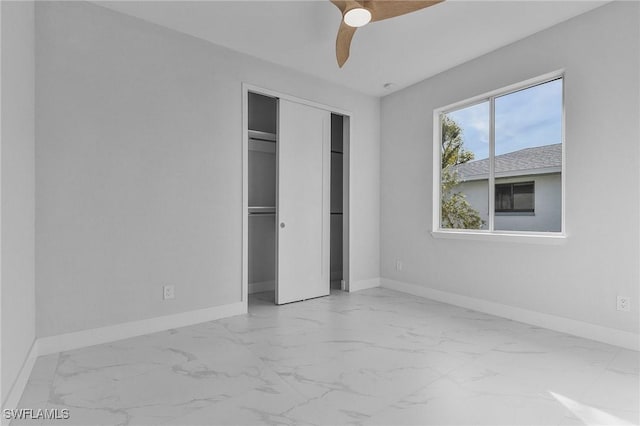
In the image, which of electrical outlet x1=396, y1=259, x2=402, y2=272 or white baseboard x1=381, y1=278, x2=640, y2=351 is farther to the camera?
electrical outlet x1=396, y1=259, x2=402, y2=272

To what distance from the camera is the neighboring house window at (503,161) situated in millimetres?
2912

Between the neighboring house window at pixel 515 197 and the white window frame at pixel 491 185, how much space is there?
69 millimetres

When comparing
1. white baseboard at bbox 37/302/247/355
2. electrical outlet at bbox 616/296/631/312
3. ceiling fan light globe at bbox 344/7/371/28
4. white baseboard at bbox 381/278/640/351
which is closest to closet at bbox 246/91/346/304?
white baseboard at bbox 37/302/247/355

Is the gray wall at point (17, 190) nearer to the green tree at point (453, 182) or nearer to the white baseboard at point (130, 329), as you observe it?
the white baseboard at point (130, 329)

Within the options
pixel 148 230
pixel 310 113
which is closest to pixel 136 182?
pixel 148 230

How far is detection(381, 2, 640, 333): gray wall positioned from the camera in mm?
2408

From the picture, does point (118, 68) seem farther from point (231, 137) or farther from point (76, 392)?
point (76, 392)

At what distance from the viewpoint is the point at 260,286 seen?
426cm

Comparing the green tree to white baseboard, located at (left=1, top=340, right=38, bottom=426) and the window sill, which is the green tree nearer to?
the window sill

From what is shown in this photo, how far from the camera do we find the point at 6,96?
1627 mm

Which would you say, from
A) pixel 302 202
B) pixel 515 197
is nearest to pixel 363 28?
pixel 302 202

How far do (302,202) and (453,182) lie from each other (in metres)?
1.74

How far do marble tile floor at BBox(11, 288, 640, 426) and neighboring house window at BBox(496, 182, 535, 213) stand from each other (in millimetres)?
1057

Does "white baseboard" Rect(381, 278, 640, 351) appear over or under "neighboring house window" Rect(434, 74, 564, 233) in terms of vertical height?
under
